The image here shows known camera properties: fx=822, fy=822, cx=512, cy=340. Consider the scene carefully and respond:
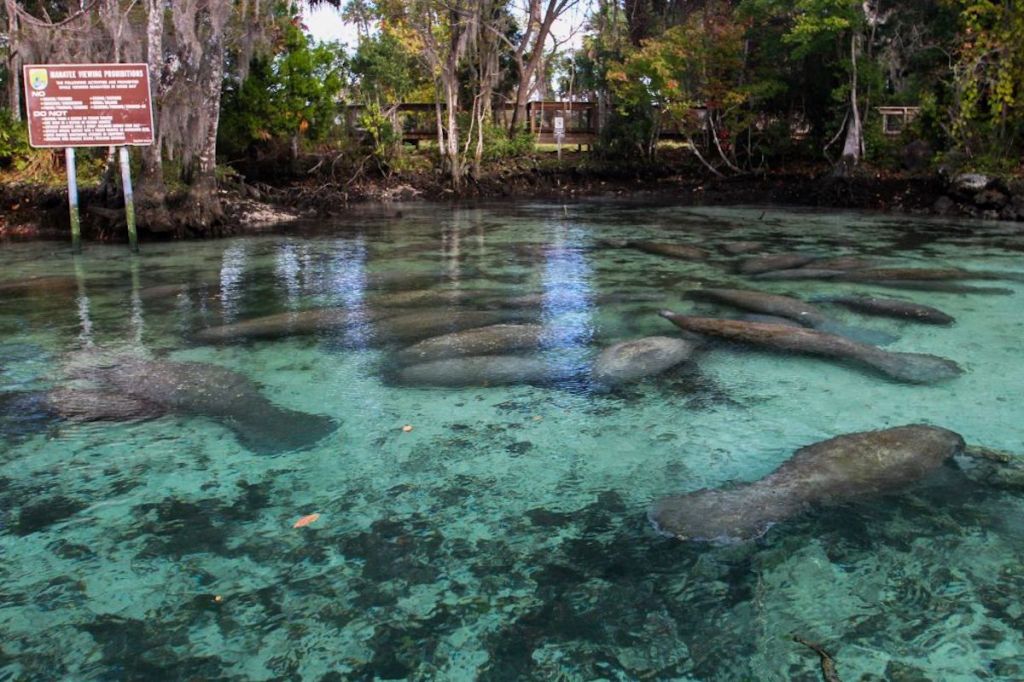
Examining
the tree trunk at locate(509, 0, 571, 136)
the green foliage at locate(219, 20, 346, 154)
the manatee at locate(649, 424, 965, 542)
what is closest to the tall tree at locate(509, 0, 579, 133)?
the tree trunk at locate(509, 0, 571, 136)

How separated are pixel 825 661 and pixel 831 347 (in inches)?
134

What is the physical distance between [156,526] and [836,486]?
2.90 meters

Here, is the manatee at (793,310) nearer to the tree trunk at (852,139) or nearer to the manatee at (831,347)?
the manatee at (831,347)

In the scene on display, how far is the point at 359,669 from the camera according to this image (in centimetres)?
255

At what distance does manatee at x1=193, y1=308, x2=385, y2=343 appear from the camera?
6.65 meters

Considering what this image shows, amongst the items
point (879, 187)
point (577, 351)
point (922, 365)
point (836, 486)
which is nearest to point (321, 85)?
point (879, 187)

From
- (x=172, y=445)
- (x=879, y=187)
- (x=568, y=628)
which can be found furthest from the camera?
(x=879, y=187)

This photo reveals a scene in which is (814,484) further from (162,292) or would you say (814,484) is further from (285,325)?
(162,292)

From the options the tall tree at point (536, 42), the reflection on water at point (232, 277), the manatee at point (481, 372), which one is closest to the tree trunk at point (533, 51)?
the tall tree at point (536, 42)

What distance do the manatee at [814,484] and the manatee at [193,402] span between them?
2095mm

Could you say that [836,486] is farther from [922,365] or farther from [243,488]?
[243,488]

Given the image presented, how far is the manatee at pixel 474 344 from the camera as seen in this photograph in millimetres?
5695

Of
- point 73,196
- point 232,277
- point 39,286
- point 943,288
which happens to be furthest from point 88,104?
Result: point 943,288

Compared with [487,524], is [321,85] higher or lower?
higher
